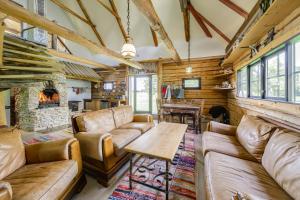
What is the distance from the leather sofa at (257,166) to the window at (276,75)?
62 centimetres

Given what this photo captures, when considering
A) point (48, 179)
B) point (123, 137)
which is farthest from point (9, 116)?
point (48, 179)

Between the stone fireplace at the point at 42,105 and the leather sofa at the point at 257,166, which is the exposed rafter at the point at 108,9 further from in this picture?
the leather sofa at the point at 257,166

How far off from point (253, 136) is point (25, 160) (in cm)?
289

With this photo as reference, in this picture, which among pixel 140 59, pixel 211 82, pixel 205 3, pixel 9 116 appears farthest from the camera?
pixel 140 59

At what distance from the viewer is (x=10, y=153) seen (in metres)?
1.49

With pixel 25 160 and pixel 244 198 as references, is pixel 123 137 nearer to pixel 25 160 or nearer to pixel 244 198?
pixel 25 160

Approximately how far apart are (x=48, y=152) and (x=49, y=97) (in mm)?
4800

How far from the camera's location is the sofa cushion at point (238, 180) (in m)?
1.15

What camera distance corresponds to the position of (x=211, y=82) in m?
5.75

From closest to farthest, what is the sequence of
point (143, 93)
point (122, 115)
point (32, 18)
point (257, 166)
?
1. point (257, 166)
2. point (32, 18)
3. point (122, 115)
4. point (143, 93)

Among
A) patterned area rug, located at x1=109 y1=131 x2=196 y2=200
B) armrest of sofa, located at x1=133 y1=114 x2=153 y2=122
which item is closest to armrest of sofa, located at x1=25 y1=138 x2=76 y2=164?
patterned area rug, located at x1=109 y1=131 x2=196 y2=200

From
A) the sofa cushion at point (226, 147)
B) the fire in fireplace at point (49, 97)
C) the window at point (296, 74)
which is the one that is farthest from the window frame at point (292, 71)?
the fire in fireplace at point (49, 97)

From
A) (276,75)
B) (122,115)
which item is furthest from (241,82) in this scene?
(122,115)

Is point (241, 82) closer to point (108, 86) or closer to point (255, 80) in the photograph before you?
point (255, 80)
